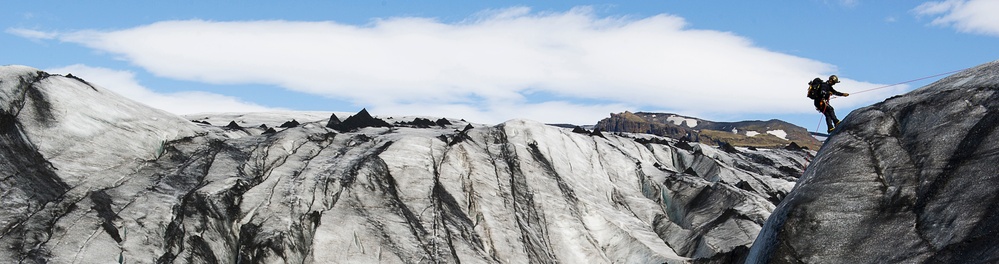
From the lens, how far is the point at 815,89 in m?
38.8

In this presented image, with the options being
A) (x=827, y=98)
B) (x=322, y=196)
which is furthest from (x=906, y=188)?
(x=322, y=196)

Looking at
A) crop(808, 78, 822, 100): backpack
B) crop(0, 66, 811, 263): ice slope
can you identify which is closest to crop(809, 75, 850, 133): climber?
crop(808, 78, 822, 100): backpack

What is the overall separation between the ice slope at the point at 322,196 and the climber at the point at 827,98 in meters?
7.80

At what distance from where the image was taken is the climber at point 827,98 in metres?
38.3

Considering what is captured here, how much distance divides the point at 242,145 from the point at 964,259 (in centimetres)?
4241

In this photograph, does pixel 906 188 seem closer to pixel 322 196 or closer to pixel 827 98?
pixel 827 98

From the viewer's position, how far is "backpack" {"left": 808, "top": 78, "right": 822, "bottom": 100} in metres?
38.6

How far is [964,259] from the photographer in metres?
24.2

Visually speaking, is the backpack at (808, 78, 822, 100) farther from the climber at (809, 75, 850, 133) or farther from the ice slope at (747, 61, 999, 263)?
the ice slope at (747, 61, 999, 263)

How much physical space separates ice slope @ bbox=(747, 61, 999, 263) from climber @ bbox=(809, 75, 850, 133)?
224 inches

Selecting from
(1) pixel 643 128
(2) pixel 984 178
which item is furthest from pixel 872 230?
(1) pixel 643 128

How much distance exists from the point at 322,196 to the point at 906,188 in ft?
101

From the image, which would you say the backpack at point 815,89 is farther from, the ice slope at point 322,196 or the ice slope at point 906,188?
the ice slope at point 322,196

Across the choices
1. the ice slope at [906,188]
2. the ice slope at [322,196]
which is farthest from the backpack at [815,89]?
the ice slope at [322,196]
